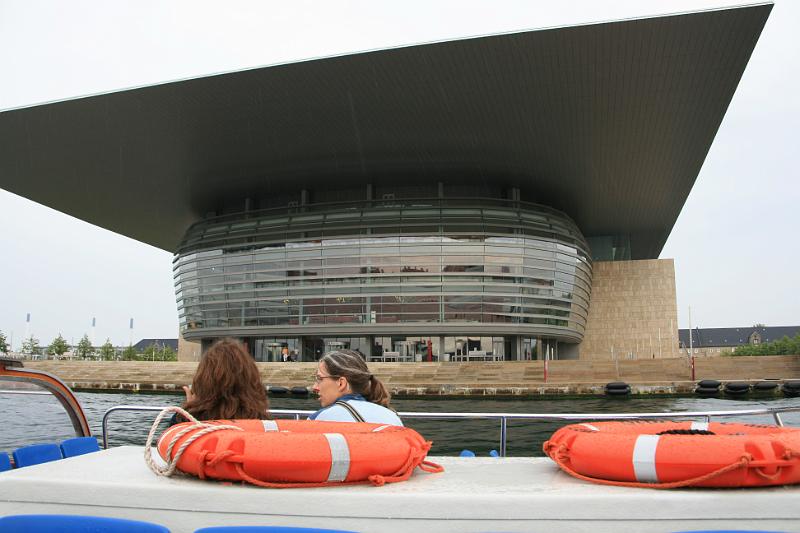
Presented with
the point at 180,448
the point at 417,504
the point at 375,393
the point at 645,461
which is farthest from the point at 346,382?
the point at 645,461

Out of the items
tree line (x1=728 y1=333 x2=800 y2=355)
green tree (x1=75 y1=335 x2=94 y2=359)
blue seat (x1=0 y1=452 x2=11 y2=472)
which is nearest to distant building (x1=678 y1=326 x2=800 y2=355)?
tree line (x1=728 y1=333 x2=800 y2=355)

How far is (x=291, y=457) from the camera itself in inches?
83.4

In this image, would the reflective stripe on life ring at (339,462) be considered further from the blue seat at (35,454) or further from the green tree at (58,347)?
the green tree at (58,347)

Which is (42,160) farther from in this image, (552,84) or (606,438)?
(606,438)

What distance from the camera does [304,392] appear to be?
94.2 ft

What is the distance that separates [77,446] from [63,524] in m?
2.75

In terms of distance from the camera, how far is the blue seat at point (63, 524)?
1961mm

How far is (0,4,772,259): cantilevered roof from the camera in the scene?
2598cm

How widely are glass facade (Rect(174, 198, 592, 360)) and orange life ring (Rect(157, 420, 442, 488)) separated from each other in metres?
38.9

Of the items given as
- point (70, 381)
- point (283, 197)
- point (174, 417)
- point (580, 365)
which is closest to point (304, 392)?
point (580, 365)

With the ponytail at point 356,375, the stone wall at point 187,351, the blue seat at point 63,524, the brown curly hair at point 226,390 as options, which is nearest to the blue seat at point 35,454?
the brown curly hair at point 226,390

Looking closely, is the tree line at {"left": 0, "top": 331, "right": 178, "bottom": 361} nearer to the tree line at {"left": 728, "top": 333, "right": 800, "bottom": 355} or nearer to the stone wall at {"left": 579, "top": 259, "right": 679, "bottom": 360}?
the stone wall at {"left": 579, "top": 259, "right": 679, "bottom": 360}

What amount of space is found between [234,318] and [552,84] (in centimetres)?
2758

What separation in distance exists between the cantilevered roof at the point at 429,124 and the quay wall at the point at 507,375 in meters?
11.6
